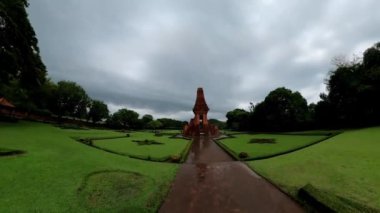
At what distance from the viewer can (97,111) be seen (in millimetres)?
56375

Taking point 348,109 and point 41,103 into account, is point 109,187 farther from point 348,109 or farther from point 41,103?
point 41,103

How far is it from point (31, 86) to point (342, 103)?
39.1 m

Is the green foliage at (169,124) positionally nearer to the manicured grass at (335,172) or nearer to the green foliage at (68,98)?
the green foliage at (68,98)

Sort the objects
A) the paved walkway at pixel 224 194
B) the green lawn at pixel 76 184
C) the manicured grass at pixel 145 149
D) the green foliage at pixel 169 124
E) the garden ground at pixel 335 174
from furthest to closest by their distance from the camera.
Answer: the green foliage at pixel 169 124 → the manicured grass at pixel 145 149 → the garden ground at pixel 335 174 → the paved walkway at pixel 224 194 → the green lawn at pixel 76 184

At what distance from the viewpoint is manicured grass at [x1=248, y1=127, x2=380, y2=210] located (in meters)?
6.82

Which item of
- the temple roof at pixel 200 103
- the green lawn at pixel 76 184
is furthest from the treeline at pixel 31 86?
the temple roof at pixel 200 103

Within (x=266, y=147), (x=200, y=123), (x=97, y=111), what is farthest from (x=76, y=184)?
(x=97, y=111)

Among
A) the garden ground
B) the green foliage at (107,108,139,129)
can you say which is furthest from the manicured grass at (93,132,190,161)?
the green foliage at (107,108,139,129)

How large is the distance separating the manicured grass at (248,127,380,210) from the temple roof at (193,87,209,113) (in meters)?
29.0

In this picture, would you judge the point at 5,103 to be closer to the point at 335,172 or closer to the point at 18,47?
the point at 18,47

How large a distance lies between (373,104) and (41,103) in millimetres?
56014

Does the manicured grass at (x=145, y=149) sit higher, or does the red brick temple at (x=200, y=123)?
the red brick temple at (x=200, y=123)

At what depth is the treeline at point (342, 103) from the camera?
26.6 m

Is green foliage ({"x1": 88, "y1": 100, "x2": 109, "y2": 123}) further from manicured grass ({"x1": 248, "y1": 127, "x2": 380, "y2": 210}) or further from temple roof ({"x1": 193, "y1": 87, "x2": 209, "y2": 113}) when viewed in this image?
manicured grass ({"x1": 248, "y1": 127, "x2": 380, "y2": 210})
